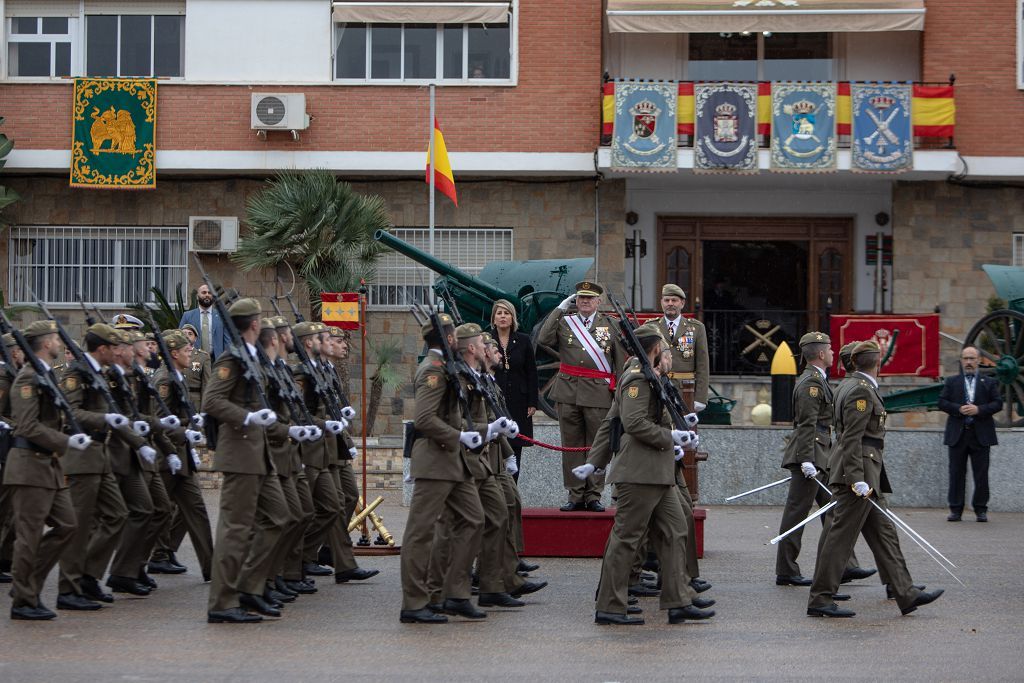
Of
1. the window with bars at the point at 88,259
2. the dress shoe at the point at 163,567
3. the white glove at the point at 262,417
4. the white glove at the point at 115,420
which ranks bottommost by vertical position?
the dress shoe at the point at 163,567

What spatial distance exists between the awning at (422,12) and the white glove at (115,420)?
13539 millimetres

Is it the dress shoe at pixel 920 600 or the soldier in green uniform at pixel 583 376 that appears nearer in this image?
the dress shoe at pixel 920 600

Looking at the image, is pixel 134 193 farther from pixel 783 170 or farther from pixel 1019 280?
pixel 1019 280

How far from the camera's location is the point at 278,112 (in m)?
21.5

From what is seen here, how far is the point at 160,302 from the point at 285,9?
5366 mm

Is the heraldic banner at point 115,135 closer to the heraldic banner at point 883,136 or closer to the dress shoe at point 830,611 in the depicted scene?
the heraldic banner at point 883,136

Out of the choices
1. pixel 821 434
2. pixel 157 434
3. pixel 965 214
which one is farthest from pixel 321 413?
pixel 965 214

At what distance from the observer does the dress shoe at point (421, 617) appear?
9.12 meters

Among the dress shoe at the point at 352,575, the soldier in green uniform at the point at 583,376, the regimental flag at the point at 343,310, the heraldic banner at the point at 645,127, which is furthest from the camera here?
the heraldic banner at the point at 645,127

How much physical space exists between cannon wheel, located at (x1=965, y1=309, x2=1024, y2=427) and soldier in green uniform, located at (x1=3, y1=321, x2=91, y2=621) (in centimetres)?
1085

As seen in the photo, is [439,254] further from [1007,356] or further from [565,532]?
[565,532]

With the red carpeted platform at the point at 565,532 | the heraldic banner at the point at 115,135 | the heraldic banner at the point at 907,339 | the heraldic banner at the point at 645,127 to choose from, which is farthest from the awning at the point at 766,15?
the red carpeted platform at the point at 565,532

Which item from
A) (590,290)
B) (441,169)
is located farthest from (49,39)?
(590,290)

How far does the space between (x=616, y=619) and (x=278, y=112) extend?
1399 centimetres
